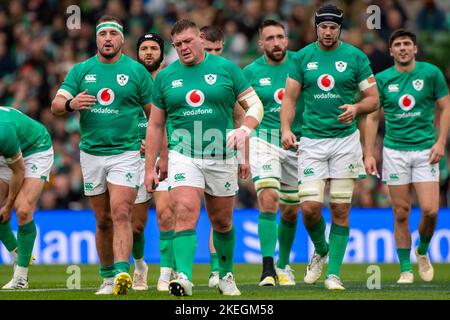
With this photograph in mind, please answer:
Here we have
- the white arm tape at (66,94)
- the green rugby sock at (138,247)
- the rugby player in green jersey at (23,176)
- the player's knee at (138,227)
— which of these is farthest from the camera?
the player's knee at (138,227)

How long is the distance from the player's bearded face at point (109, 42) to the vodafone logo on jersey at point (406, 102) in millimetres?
4249

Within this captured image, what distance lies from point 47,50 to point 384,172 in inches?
475

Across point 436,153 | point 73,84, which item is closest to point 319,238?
point 436,153

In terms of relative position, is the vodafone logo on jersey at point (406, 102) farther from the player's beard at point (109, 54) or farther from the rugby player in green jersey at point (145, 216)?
the player's beard at point (109, 54)

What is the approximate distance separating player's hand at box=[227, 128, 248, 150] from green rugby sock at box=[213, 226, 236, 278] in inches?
48.3

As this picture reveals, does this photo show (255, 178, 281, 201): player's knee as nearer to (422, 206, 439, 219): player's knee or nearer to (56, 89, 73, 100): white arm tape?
(422, 206, 439, 219): player's knee

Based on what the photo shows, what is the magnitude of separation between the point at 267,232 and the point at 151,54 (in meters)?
2.70

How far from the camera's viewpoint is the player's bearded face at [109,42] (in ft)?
40.4

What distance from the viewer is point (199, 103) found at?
11344mm

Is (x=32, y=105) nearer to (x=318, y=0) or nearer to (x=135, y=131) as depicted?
(x=318, y=0)

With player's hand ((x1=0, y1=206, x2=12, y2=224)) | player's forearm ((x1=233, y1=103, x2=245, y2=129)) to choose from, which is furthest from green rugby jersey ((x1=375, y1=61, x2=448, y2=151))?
player's hand ((x1=0, y1=206, x2=12, y2=224))

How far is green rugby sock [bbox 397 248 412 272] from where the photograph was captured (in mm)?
14430

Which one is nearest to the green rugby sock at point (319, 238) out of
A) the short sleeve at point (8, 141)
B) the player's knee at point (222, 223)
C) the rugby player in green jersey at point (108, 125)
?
the player's knee at point (222, 223)

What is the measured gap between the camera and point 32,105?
2361 cm
